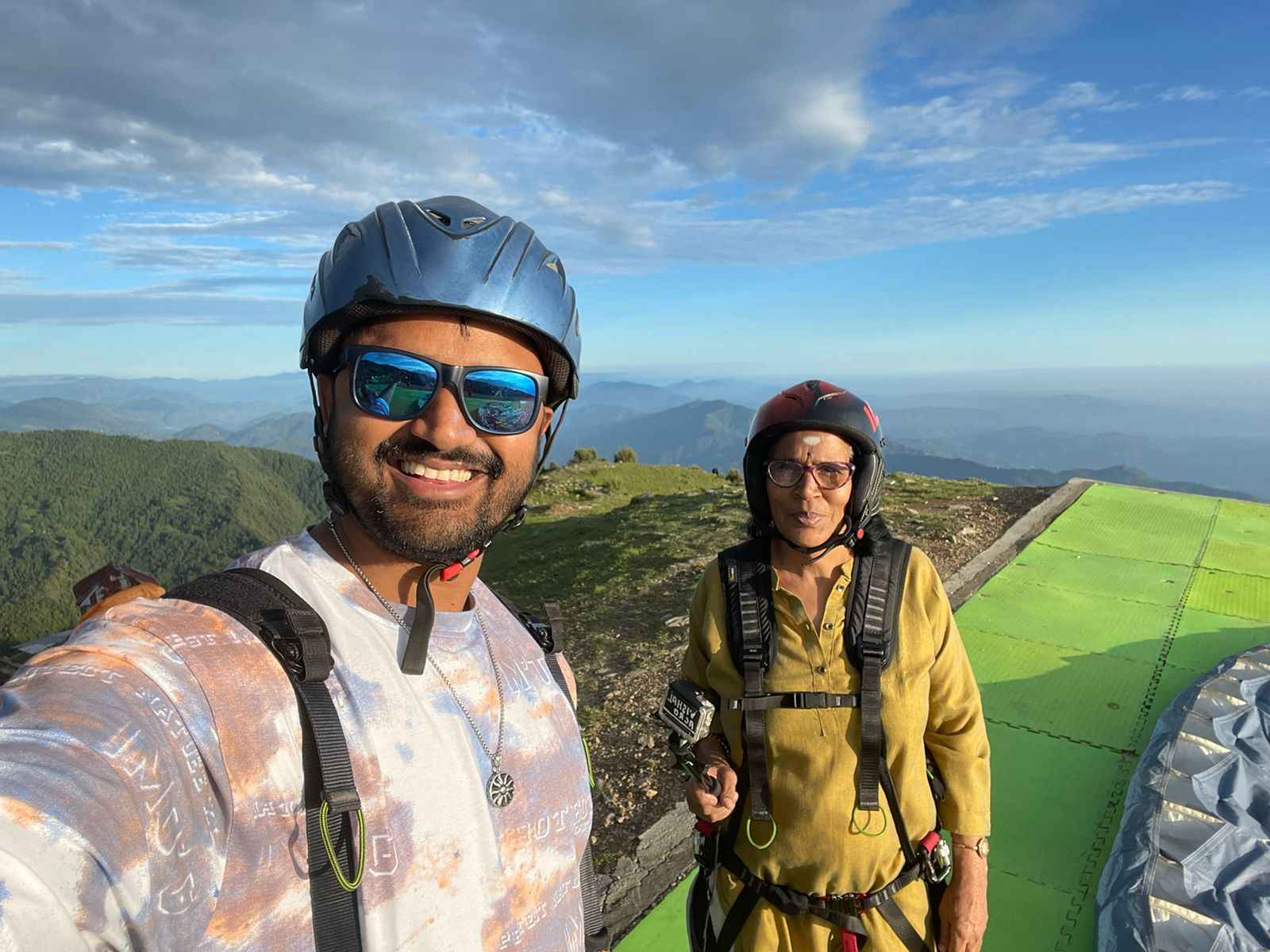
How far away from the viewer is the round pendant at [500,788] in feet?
5.38

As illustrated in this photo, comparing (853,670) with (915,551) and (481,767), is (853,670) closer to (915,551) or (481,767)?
(915,551)

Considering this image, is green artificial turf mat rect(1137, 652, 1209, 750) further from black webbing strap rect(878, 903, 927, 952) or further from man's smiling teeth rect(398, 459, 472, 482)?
man's smiling teeth rect(398, 459, 472, 482)

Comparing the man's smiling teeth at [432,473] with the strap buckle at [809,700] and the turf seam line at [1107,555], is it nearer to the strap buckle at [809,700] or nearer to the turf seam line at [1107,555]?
the strap buckle at [809,700]

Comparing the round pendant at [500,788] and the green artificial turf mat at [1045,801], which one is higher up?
the round pendant at [500,788]

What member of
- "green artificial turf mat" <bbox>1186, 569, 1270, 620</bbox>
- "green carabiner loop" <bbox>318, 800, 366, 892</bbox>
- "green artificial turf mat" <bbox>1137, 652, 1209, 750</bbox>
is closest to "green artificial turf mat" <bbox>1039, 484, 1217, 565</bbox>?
"green artificial turf mat" <bbox>1186, 569, 1270, 620</bbox>

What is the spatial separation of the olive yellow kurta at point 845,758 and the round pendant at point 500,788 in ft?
4.37

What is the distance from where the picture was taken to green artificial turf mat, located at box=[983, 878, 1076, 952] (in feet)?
13.5

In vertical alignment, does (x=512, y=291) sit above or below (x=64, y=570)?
above

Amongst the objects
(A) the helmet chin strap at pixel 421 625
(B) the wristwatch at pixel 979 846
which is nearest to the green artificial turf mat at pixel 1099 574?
(B) the wristwatch at pixel 979 846

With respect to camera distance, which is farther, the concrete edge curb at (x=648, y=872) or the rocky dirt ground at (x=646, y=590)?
the rocky dirt ground at (x=646, y=590)

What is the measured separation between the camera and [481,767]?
5.41 feet

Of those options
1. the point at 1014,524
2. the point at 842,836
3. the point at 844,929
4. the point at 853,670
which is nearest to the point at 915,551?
the point at 853,670

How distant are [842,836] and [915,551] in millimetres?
1206

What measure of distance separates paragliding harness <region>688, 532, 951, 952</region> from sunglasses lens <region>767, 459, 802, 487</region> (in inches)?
17.5
